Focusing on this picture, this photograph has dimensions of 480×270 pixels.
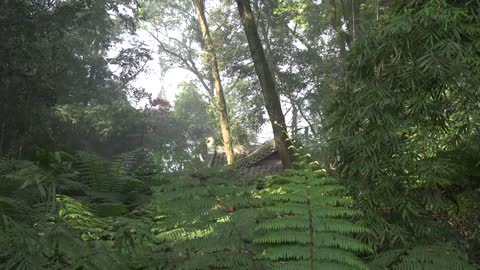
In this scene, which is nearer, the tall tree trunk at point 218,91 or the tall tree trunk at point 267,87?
the tall tree trunk at point 267,87

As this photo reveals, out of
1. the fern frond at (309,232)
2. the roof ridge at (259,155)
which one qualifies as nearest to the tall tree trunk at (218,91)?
the roof ridge at (259,155)

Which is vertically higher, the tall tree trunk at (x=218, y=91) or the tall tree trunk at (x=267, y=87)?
the tall tree trunk at (x=218, y=91)

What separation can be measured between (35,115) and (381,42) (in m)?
12.1

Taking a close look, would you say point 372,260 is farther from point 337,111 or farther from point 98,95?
point 98,95

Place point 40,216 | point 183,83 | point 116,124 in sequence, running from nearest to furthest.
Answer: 1. point 40,216
2. point 116,124
3. point 183,83

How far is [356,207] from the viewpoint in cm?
260

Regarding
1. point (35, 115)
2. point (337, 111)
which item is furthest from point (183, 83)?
point (337, 111)

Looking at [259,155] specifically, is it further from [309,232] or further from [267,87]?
[309,232]

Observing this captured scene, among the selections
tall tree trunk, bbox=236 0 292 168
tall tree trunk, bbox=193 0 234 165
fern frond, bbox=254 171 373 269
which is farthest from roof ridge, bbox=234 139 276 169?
fern frond, bbox=254 171 373 269

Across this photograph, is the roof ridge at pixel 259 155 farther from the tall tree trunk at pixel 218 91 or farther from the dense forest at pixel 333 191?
the dense forest at pixel 333 191

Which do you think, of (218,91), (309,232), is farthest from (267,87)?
(218,91)

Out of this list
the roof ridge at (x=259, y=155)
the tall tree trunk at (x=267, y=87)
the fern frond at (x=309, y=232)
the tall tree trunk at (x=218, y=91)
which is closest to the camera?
the fern frond at (x=309, y=232)

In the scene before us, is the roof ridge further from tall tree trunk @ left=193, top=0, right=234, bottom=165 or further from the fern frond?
the fern frond

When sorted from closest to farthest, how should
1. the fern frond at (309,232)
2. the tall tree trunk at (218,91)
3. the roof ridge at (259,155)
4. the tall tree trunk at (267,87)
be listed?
the fern frond at (309,232), the tall tree trunk at (267,87), the tall tree trunk at (218,91), the roof ridge at (259,155)
